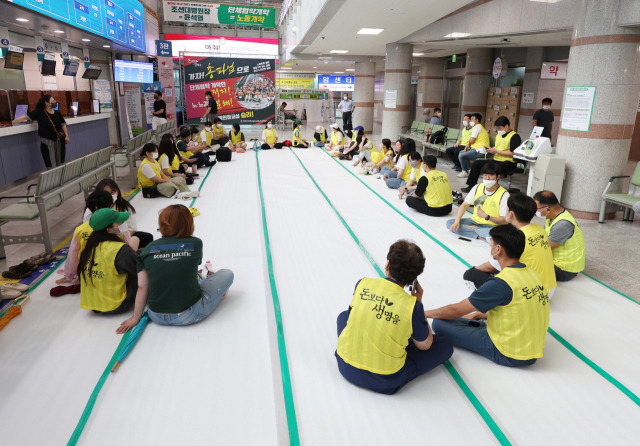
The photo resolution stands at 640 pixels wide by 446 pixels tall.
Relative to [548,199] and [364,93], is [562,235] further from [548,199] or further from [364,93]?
[364,93]

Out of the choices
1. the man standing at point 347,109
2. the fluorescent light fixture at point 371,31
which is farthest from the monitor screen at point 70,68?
the man standing at point 347,109

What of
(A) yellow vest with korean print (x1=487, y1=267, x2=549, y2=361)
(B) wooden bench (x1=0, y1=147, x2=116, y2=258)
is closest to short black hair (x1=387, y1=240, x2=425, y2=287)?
(A) yellow vest with korean print (x1=487, y1=267, x2=549, y2=361)

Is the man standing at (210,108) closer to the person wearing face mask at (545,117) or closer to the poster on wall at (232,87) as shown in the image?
the poster on wall at (232,87)

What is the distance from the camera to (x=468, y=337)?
313cm

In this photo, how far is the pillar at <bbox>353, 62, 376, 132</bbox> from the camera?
61.0 feet

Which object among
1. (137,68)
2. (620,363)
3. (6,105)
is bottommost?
(620,363)

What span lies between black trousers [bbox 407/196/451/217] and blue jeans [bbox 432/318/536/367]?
3368 millimetres

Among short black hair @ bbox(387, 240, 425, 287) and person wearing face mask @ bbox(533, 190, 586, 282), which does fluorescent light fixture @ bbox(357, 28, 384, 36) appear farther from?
short black hair @ bbox(387, 240, 425, 287)

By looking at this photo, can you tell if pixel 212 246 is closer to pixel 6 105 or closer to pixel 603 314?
pixel 603 314

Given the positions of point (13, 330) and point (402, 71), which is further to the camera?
point (402, 71)

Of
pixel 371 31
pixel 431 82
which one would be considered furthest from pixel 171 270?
pixel 431 82

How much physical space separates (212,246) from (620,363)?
12.9 feet

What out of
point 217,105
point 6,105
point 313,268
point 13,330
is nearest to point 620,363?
point 313,268

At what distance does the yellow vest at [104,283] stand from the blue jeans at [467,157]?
25.2 ft
